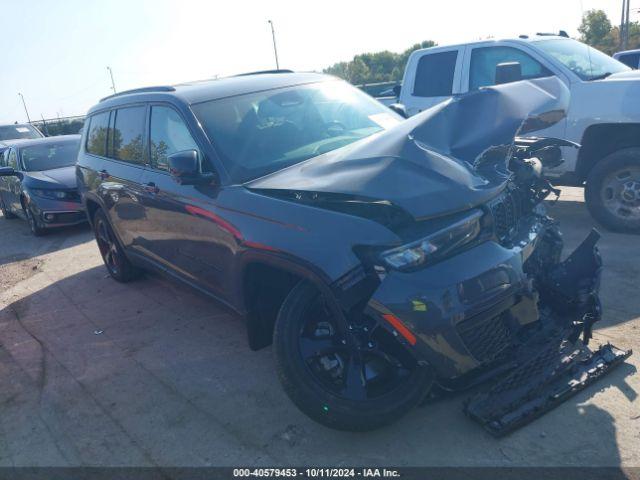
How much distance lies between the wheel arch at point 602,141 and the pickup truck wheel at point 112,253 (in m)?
4.92

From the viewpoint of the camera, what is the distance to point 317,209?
2.88 meters

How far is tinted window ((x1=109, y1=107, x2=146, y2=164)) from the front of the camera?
4.68 metres

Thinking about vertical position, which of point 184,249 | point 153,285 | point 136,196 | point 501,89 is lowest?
point 153,285

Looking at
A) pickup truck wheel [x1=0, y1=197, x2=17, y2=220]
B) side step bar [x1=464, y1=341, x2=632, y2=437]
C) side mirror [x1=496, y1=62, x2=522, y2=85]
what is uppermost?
side mirror [x1=496, y1=62, x2=522, y2=85]

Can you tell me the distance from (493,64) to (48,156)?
7.76 m

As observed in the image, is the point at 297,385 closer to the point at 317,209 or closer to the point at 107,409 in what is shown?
the point at 317,209

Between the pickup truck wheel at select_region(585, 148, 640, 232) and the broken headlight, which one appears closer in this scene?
the broken headlight

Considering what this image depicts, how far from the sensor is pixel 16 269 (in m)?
7.26

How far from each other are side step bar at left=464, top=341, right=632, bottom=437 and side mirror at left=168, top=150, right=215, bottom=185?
210cm

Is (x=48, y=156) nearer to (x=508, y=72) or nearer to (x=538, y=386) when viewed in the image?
(x=508, y=72)

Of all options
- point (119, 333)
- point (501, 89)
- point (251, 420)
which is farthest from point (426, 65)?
point (251, 420)

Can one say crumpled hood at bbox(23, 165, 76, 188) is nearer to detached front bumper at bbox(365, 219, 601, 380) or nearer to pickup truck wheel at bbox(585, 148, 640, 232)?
pickup truck wheel at bbox(585, 148, 640, 232)

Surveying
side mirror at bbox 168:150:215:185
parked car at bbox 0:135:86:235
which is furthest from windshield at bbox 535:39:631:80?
parked car at bbox 0:135:86:235

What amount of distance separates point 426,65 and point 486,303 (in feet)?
18.5
